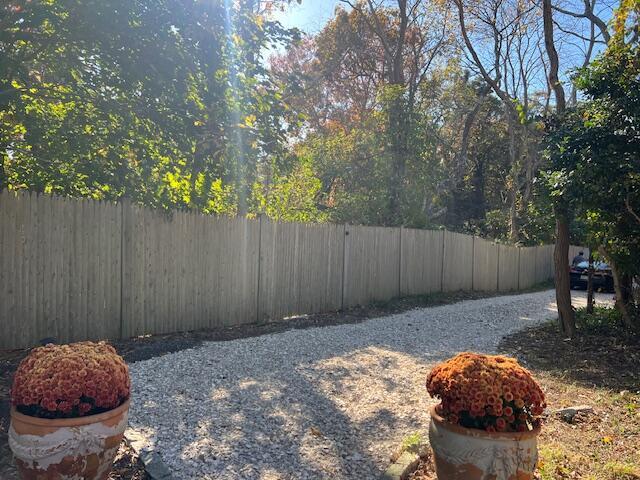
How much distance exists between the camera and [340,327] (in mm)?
8750

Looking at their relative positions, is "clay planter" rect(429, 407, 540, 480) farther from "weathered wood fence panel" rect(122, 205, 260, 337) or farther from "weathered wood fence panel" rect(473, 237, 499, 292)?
"weathered wood fence panel" rect(473, 237, 499, 292)

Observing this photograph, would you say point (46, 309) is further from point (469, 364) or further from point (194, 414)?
point (469, 364)

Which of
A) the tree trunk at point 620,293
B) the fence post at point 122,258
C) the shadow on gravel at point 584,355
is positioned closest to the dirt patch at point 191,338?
the fence post at point 122,258

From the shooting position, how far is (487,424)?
2842 mm

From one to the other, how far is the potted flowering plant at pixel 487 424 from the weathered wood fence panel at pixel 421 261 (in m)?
9.35

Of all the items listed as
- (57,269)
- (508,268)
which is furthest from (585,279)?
(57,269)

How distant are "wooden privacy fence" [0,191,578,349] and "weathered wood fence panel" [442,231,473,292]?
2.27 m

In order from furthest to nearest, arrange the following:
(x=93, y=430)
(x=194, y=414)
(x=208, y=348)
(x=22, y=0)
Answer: (x=208, y=348) → (x=22, y=0) → (x=194, y=414) → (x=93, y=430)

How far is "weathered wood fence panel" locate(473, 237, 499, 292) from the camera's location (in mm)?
15352

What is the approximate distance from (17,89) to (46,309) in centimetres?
262

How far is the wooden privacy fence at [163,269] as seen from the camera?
6070mm

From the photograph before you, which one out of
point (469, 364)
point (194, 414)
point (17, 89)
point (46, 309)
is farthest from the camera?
point (46, 309)

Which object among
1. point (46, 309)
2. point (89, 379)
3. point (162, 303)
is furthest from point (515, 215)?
point (89, 379)

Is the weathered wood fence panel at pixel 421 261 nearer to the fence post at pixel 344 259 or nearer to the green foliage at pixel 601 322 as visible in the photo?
the fence post at pixel 344 259
